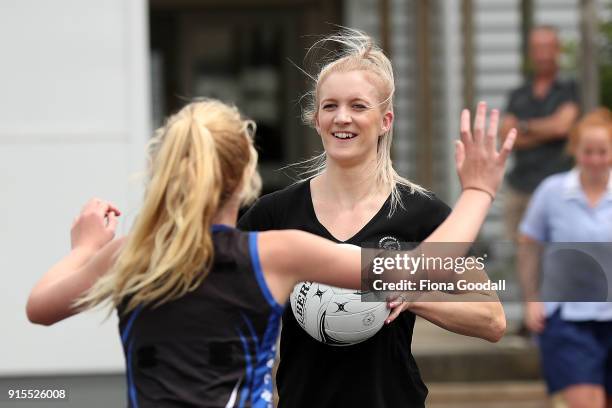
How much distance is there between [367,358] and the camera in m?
3.80

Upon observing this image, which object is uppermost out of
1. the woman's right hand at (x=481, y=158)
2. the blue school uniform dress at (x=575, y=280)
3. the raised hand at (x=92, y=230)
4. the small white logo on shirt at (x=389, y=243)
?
the woman's right hand at (x=481, y=158)

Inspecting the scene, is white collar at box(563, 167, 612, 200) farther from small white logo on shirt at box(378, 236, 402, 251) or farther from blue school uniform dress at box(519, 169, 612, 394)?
small white logo on shirt at box(378, 236, 402, 251)

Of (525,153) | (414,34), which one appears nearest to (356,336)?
(525,153)

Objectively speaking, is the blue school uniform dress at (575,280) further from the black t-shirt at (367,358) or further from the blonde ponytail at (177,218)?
the blonde ponytail at (177,218)

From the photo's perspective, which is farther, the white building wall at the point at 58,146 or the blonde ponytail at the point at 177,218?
the white building wall at the point at 58,146

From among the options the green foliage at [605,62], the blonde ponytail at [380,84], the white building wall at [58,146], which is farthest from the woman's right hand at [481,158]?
the green foliage at [605,62]

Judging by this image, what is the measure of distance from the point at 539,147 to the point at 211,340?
5946 millimetres

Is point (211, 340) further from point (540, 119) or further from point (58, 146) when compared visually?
point (540, 119)

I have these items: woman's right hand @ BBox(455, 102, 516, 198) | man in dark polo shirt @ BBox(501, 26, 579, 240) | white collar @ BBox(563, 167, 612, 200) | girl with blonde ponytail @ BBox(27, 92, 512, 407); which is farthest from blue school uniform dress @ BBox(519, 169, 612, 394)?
girl with blonde ponytail @ BBox(27, 92, 512, 407)

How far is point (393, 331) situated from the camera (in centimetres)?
382

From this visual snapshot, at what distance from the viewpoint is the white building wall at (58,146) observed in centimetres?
698

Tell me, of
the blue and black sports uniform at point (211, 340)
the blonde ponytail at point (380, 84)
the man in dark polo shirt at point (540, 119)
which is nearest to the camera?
the blue and black sports uniform at point (211, 340)

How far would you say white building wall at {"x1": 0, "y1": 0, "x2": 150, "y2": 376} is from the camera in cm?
698

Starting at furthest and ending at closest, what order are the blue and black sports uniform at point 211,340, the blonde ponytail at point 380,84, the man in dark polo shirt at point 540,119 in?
1. the man in dark polo shirt at point 540,119
2. the blonde ponytail at point 380,84
3. the blue and black sports uniform at point 211,340
